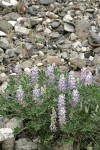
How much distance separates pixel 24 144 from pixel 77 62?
204cm

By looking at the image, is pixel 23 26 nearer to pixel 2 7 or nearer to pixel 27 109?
pixel 2 7

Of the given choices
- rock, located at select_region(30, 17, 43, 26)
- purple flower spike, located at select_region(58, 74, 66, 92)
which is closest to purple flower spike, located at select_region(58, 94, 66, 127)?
purple flower spike, located at select_region(58, 74, 66, 92)

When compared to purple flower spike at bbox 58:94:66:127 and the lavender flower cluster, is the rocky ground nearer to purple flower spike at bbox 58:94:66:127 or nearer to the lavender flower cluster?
the lavender flower cluster

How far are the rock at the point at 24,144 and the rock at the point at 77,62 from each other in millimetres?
1928

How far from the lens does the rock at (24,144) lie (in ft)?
16.3

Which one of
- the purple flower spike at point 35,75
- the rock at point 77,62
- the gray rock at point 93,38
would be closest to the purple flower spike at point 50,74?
the purple flower spike at point 35,75

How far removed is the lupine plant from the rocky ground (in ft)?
3.84

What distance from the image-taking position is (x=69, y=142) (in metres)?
4.71

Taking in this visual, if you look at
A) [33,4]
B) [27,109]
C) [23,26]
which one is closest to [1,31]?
[23,26]

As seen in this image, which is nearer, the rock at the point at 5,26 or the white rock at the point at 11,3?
the rock at the point at 5,26

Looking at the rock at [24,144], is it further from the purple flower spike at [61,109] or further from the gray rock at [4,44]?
the gray rock at [4,44]

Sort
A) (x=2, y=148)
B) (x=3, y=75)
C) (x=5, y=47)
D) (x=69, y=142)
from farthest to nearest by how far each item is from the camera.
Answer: (x=5, y=47) → (x=3, y=75) → (x=2, y=148) → (x=69, y=142)

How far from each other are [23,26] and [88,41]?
106 centimetres

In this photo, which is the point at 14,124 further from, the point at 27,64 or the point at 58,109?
the point at 27,64
